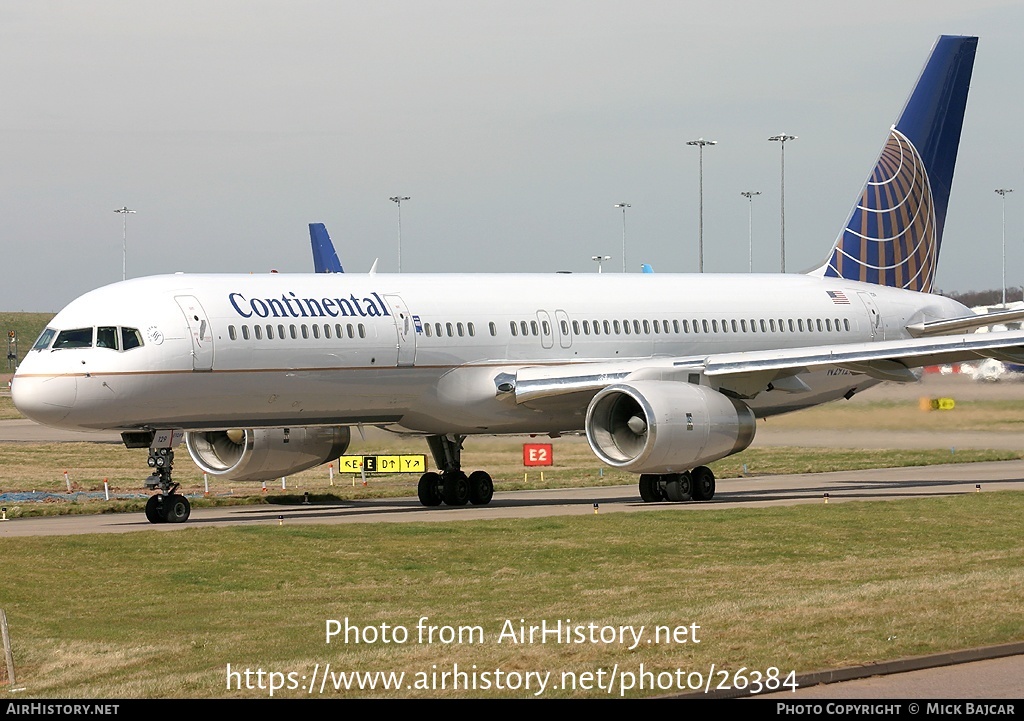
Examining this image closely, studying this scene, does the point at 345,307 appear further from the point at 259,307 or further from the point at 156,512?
the point at 156,512

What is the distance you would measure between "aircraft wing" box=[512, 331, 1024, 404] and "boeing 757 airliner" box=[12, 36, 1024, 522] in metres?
0.04

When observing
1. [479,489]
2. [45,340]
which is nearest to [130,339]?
[45,340]

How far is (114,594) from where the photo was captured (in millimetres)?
22266

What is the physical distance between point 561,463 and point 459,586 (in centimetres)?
2720

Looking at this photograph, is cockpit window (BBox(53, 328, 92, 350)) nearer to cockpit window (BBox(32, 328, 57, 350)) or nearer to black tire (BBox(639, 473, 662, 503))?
cockpit window (BBox(32, 328, 57, 350))

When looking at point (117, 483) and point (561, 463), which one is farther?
point (561, 463)

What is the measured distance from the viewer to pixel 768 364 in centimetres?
3309

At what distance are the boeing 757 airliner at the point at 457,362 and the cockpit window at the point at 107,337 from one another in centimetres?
3

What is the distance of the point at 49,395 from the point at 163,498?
295 centimetres

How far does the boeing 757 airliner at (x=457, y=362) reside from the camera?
2947 centimetres

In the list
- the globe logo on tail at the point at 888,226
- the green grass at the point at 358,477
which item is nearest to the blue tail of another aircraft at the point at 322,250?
the green grass at the point at 358,477

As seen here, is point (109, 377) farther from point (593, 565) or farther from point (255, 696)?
point (255, 696)

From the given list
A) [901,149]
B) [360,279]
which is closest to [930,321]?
[901,149]

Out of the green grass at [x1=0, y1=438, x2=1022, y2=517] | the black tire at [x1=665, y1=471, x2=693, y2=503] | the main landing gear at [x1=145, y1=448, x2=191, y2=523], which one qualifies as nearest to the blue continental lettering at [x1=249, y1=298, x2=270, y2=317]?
the main landing gear at [x1=145, y1=448, x2=191, y2=523]
